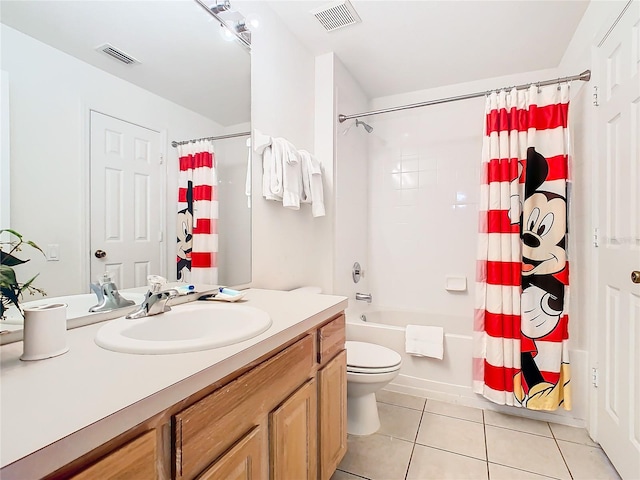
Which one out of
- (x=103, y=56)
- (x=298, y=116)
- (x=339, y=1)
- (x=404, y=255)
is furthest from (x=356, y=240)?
(x=103, y=56)

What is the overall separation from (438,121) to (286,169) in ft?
5.69

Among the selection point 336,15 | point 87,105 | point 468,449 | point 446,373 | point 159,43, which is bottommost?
point 468,449

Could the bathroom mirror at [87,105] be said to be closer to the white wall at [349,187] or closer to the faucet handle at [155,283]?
the faucet handle at [155,283]

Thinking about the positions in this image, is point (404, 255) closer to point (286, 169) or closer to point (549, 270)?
point (549, 270)

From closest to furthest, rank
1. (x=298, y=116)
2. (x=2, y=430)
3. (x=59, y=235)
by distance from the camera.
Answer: (x=2, y=430) → (x=59, y=235) → (x=298, y=116)

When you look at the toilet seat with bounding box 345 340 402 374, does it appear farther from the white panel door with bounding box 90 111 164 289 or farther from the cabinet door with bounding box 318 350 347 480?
the white panel door with bounding box 90 111 164 289

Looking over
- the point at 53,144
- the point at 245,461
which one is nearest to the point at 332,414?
the point at 245,461

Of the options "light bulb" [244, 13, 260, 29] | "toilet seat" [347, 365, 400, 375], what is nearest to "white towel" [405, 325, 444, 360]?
"toilet seat" [347, 365, 400, 375]

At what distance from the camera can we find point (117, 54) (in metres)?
1.02

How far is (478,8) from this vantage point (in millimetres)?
1807

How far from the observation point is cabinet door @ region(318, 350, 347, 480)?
116cm

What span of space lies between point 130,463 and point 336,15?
2.17 m

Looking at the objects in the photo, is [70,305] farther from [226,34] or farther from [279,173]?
[226,34]

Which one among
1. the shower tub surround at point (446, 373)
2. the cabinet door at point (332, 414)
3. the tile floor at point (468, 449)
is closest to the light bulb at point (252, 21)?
the cabinet door at point (332, 414)
